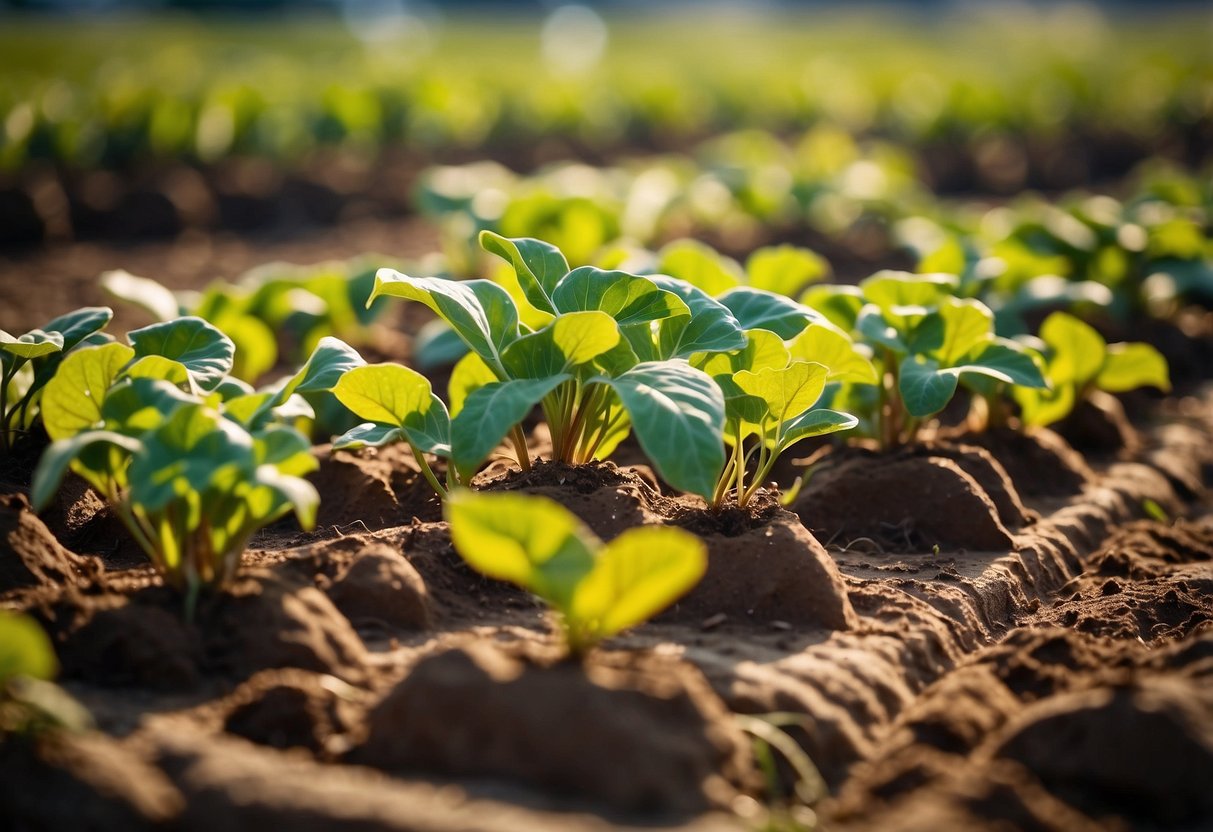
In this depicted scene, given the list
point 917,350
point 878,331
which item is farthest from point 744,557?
point 917,350

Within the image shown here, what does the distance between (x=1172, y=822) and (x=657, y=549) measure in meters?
1.00

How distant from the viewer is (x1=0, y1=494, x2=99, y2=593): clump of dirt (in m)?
2.54

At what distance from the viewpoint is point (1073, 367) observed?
4102 mm

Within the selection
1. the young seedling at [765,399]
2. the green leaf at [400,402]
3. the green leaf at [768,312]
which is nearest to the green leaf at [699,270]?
the green leaf at [768,312]

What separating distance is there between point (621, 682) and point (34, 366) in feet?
6.52

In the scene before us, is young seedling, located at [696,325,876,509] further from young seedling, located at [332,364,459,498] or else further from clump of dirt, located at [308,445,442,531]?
clump of dirt, located at [308,445,442,531]

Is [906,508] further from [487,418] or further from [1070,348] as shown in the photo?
[487,418]

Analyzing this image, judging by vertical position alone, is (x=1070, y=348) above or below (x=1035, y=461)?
above

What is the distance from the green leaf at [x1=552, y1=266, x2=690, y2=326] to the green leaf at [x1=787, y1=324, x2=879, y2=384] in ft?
1.59

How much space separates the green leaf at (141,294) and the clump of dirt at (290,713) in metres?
1.93

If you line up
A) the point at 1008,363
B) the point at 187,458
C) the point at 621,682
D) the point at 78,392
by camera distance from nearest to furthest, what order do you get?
the point at 621,682 < the point at 187,458 < the point at 78,392 < the point at 1008,363

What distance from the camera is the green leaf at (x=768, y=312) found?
2982 millimetres

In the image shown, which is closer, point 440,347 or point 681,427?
point 681,427

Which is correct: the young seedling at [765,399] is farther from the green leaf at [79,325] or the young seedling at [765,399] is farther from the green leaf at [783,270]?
the green leaf at [79,325]
